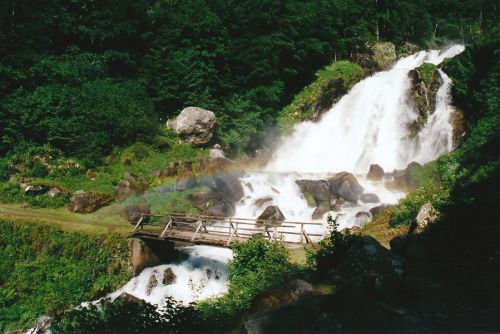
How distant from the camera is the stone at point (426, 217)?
13.3m

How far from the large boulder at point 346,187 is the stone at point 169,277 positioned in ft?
35.6

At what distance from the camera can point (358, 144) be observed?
1194 inches

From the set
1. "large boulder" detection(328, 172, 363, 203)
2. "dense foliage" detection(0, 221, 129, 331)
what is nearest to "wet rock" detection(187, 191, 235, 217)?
"dense foliage" detection(0, 221, 129, 331)

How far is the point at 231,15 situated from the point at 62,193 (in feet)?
63.4

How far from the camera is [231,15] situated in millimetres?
31703

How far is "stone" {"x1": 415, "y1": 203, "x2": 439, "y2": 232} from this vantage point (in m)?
13.3

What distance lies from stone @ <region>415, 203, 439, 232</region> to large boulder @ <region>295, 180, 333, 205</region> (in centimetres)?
916

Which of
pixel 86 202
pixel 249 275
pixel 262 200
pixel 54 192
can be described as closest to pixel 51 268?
pixel 86 202

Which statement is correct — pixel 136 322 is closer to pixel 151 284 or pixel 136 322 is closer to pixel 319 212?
pixel 151 284

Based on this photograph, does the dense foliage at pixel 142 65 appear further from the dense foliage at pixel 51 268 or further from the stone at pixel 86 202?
the dense foliage at pixel 51 268

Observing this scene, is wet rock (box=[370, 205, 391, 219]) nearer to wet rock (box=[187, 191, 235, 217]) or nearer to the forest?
the forest

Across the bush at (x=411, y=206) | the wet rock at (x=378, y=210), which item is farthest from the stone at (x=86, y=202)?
the bush at (x=411, y=206)

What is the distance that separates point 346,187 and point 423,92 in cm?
1198

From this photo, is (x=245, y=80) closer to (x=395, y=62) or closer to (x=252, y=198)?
(x=252, y=198)
